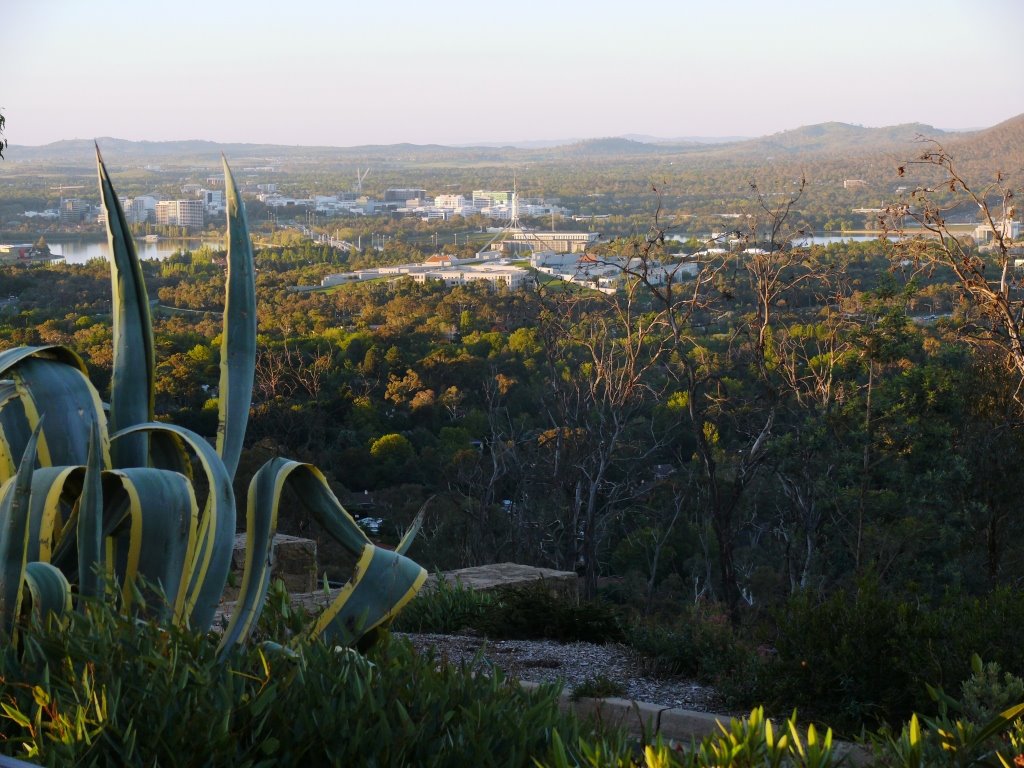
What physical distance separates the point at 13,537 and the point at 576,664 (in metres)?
2.51

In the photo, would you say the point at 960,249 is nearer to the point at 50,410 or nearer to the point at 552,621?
the point at 552,621

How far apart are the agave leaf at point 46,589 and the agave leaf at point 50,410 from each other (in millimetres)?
427

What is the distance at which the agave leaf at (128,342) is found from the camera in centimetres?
308

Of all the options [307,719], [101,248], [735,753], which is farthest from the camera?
[101,248]

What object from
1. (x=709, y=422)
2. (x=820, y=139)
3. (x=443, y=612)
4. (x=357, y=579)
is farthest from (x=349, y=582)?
(x=820, y=139)

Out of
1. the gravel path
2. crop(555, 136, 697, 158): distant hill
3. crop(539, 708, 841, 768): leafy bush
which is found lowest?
the gravel path

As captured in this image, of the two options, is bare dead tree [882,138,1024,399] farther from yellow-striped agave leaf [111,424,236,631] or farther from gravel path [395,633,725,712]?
yellow-striped agave leaf [111,424,236,631]

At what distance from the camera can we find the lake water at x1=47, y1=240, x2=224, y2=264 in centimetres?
4262

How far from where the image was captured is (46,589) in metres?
2.65

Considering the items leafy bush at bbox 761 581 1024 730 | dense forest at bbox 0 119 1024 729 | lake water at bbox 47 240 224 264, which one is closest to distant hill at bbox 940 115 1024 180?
dense forest at bbox 0 119 1024 729

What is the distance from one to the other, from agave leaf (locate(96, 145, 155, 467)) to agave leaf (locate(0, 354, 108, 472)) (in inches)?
3.5

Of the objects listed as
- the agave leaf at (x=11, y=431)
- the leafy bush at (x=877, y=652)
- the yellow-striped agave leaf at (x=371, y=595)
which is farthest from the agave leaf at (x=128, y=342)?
the leafy bush at (x=877, y=652)

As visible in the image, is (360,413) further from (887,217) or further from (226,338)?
(226,338)

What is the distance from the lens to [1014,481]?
697 centimetres
